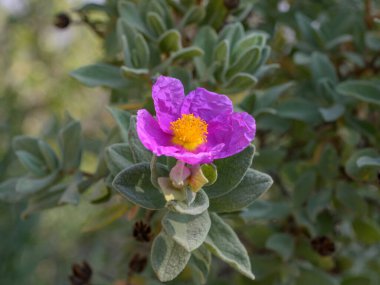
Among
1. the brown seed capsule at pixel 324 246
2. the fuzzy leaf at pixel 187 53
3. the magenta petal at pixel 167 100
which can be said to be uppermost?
the magenta petal at pixel 167 100

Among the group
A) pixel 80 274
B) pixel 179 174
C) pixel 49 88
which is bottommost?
pixel 49 88

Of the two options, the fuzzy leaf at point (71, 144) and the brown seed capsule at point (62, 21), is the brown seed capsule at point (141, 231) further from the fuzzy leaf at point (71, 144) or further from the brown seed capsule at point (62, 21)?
the brown seed capsule at point (62, 21)

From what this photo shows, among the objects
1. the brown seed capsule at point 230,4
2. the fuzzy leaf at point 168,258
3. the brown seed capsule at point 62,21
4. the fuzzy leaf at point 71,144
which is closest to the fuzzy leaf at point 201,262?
the fuzzy leaf at point 168,258

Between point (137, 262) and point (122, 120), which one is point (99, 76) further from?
point (137, 262)

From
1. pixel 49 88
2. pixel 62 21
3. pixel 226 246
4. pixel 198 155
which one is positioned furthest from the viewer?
pixel 49 88

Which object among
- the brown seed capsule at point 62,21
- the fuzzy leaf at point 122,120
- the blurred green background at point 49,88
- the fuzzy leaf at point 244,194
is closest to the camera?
the fuzzy leaf at point 244,194

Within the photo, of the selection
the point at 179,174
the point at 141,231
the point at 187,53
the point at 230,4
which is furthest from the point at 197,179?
the point at 230,4

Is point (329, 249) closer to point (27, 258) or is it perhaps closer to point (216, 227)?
point (216, 227)
